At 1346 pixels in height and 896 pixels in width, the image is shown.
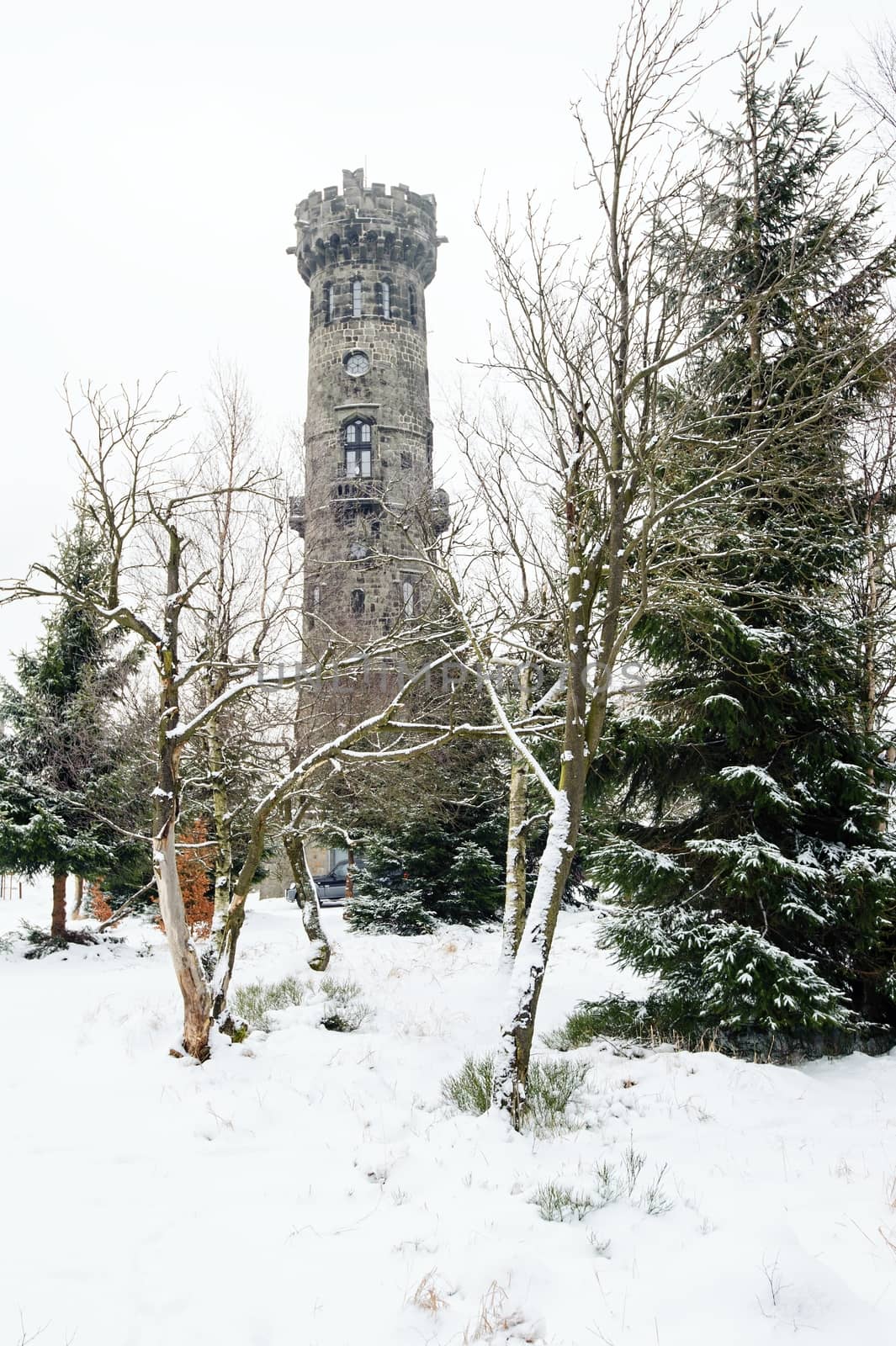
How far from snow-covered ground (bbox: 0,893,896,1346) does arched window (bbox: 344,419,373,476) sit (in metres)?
27.0

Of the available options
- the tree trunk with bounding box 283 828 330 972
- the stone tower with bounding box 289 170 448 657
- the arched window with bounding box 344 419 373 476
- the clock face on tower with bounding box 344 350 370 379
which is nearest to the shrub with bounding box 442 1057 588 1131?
the tree trunk with bounding box 283 828 330 972

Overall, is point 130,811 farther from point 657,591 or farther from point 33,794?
point 657,591

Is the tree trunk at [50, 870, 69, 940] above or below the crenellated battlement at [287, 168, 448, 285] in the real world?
below

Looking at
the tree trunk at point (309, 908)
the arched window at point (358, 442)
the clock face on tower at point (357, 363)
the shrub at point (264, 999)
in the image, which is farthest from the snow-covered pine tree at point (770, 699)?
the clock face on tower at point (357, 363)

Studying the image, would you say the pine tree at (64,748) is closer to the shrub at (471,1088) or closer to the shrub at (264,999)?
the shrub at (264,999)

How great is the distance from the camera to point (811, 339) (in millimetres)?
8008

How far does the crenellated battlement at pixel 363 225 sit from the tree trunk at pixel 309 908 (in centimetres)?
2866

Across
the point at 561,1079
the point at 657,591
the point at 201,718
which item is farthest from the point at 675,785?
the point at 201,718

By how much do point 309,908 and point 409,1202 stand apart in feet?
23.7

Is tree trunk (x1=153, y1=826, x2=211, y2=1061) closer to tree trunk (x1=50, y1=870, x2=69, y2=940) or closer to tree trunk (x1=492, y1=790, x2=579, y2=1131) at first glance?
tree trunk (x1=492, y1=790, x2=579, y2=1131)

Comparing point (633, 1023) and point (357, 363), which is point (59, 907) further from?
point (357, 363)

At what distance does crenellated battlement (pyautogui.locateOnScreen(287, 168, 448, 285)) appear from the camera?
3372 cm

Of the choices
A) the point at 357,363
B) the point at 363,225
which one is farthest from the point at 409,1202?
the point at 363,225

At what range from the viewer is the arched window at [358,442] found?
107ft
